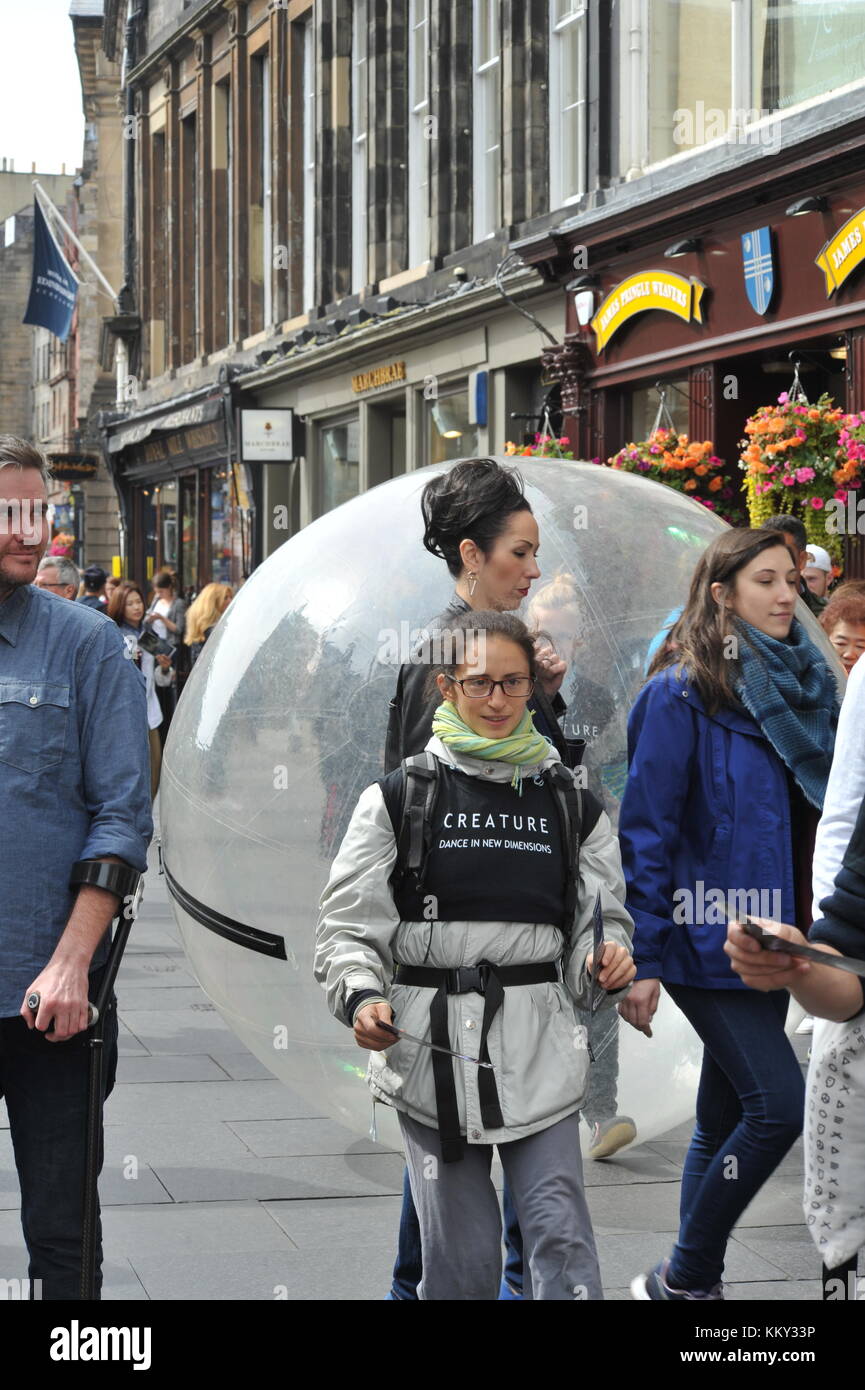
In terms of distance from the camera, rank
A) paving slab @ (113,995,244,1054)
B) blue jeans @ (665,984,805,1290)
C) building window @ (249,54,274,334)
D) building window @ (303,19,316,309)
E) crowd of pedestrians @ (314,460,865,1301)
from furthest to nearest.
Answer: building window @ (249,54,274,334), building window @ (303,19,316,309), paving slab @ (113,995,244,1054), blue jeans @ (665,984,805,1290), crowd of pedestrians @ (314,460,865,1301)

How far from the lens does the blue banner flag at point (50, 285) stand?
108ft

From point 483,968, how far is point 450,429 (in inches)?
696

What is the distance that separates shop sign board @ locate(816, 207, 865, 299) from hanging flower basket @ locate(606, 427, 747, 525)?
1535 millimetres

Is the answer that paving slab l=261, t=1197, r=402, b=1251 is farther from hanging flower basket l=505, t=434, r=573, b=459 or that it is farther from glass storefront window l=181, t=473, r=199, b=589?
glass storefront window l=181, t=473, r=199, b=589

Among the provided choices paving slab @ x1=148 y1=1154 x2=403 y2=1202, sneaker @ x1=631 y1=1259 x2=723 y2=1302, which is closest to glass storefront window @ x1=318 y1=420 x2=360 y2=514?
paving slab @ x1=148 y1=1154 x2=403 y2=1202

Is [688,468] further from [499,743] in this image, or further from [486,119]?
[499,743]

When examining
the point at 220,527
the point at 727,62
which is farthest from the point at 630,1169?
the point at 220,527

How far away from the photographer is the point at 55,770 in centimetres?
383

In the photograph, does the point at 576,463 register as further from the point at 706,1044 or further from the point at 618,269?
the point at 618,269

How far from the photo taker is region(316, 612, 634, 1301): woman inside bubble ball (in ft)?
12.3

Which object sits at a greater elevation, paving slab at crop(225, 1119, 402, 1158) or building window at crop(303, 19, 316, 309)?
building window at crop(303, 19, 316, 309)

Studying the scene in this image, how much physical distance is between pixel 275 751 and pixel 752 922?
2.64 metres

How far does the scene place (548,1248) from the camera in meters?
3.74

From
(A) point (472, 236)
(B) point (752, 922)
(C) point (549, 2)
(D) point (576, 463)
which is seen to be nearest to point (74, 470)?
(A) point (472, 236)
